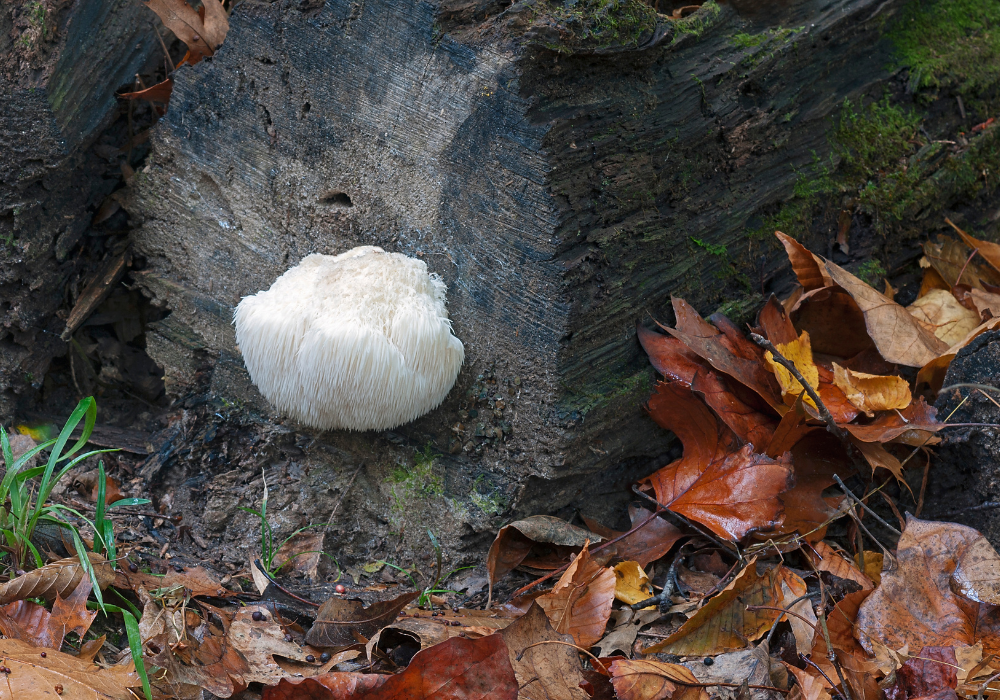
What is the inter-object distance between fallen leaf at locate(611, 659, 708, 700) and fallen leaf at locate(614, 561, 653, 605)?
1.36 ft

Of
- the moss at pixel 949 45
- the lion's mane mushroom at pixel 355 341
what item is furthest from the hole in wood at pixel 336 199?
the moss at pixel 949 45

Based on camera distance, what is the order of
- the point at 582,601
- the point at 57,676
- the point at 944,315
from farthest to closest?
1. the point at 944,315
2. the point at 582,601
3. the point at 57,676

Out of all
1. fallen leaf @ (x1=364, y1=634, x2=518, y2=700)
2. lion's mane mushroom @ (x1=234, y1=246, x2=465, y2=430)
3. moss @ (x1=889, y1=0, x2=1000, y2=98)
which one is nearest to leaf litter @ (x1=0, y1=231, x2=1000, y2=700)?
fallen leaf @ (x1=364, y1=634, x2=518, y2=700)

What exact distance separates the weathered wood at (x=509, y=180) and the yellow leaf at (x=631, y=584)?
1.03 feet

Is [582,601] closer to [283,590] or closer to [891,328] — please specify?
[283,590]

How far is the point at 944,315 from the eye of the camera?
2.95 metres

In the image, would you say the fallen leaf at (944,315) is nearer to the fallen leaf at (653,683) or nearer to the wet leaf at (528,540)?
the wet leaf at (528,540)

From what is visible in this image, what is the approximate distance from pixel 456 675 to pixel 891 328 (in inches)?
77.7

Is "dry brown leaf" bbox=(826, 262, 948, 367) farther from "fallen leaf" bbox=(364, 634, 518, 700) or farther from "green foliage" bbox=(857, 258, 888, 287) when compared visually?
"fallen leaf" bbox=(364, 634, 518, 700)

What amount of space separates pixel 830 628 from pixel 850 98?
2.17 meters

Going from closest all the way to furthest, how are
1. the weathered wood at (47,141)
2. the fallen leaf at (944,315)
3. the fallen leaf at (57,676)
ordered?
the fallen leaf at (57,676) → the weathered wood at (47,141) → the fallen leaf at (944,315)

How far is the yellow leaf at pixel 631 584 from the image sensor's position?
236 centimetres

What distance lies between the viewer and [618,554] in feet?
8.25

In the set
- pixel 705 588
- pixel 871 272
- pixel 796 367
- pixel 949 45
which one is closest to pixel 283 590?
pixel 705 588
